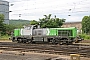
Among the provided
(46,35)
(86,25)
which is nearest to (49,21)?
(46,35)

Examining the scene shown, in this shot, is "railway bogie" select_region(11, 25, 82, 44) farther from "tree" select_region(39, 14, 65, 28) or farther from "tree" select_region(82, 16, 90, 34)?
"tree" select_region(82, 16, 90, 34)

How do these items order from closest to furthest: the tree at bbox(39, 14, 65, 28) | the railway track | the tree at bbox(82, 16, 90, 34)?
the railway track, the tree at bbox(39, 14, 65, 28), the tree at bbox(82, 16, 90, 34)

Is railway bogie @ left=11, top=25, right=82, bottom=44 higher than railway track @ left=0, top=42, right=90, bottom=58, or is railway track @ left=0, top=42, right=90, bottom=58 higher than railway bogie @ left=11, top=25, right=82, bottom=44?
railway bogie @ left=11, top=25, right=82, bottom=44

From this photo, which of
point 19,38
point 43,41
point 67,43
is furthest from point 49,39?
point 19,38

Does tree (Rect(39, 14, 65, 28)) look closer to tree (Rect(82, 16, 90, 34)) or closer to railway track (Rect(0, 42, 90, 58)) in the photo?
tree (Rect(82, 16, 90, 34))

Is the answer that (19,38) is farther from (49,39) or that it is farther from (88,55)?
(88,55)

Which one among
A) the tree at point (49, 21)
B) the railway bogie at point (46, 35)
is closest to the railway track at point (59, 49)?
the railway bogie at point (46, 35)

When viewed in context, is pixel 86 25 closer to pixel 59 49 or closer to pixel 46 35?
pixel 46 35

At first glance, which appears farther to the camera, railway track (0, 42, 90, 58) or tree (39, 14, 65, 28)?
tree (39, 14, 65, 28)

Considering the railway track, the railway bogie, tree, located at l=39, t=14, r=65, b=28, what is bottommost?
the railway track

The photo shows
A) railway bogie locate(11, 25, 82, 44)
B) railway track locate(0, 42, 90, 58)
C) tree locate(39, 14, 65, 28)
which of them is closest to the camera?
railway track locate(0, 42, 90, 58)

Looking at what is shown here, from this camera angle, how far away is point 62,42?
2908 cm

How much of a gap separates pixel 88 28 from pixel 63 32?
57.5 m

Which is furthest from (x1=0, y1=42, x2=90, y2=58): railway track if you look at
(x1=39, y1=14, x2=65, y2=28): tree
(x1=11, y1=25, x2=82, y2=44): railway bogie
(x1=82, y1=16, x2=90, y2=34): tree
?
(x1=82, y1=16, x2=90, y2=34): tree
